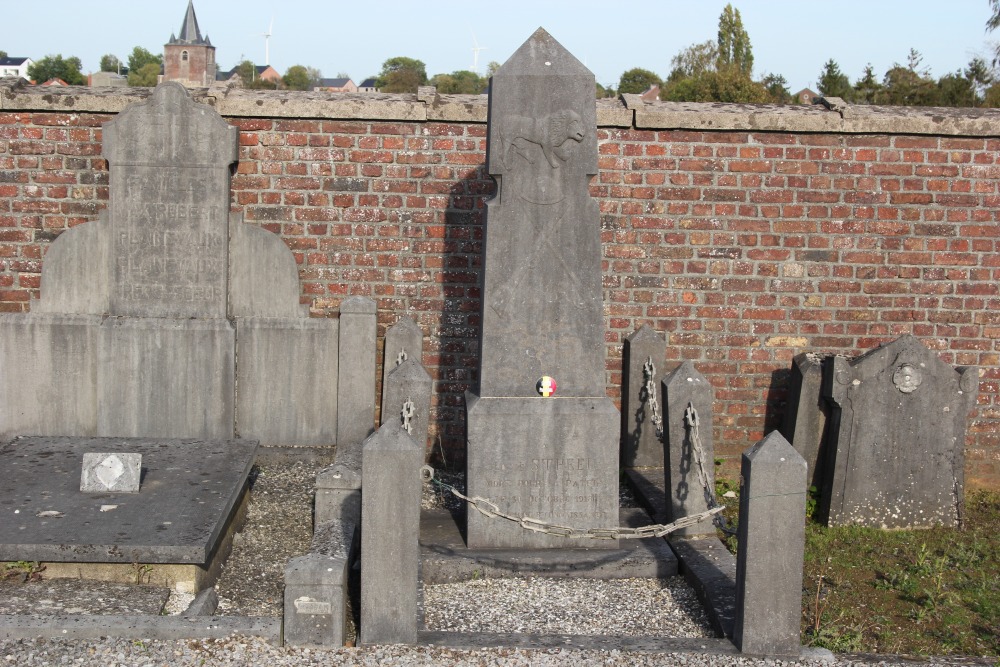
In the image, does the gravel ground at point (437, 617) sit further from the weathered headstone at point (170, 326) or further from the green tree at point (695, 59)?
the green tree at point (695, 59)

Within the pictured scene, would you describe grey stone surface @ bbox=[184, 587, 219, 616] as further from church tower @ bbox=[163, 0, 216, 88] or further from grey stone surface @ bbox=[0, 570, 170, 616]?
church tower @ bbox=[163, 0, 216, 88]

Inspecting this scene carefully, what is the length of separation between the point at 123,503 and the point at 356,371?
215cm

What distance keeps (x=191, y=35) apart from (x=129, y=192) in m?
81.0

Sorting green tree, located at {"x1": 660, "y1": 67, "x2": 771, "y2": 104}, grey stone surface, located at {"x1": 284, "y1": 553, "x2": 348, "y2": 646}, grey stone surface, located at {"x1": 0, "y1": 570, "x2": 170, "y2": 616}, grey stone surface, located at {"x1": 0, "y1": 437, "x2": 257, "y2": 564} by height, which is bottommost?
grey stone surface, located at {"x1": 0, "y1": 570, "x2": 170, "y2": 616}

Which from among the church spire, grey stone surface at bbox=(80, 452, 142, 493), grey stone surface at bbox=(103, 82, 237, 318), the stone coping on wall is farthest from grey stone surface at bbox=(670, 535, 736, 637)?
the church spire

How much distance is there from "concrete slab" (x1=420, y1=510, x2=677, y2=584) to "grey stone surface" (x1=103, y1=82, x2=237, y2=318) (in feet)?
9.25

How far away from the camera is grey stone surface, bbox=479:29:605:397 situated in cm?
576

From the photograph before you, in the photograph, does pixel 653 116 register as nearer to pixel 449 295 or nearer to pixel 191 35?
pixel 449 295

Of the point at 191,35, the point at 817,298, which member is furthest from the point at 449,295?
the point at 191,35

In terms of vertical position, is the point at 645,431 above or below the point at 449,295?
below

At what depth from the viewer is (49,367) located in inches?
298

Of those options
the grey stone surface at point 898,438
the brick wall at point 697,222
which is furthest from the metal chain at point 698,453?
the brick wall at point 697,222

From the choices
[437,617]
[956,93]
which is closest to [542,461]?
[437,617]

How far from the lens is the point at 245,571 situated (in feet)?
19.2
